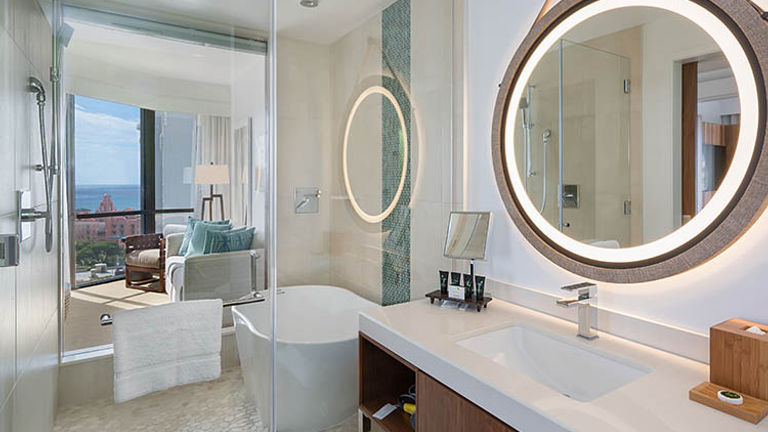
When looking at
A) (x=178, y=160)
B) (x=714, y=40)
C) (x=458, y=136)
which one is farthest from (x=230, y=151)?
(x=714, y=40)

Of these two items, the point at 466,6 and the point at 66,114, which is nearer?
the point at 66,114

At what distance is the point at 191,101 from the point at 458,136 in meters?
1.24

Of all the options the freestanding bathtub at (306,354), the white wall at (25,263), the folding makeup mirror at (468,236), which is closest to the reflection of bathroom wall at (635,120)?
the folding makeup mirror at (468,236)

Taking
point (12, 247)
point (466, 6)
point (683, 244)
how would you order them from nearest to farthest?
point (12, 247), point (683, 244), point (466, 6)

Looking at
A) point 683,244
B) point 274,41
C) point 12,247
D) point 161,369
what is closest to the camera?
point 12,247

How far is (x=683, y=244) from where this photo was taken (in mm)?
1260

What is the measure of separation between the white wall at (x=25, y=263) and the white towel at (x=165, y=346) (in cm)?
22

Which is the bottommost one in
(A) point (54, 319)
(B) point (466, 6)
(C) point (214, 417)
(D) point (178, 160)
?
(C) point (214, 417)

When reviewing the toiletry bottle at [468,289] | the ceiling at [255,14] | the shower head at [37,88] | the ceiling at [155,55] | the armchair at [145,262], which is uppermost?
the ceiling at [255,14]

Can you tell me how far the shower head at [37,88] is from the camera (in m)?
1.37

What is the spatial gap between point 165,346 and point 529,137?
171 centimetres

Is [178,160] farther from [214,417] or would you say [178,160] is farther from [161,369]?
[214,417]

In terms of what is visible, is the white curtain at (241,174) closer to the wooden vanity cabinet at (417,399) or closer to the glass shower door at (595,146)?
the wooden vanity cabinet at (417,399)

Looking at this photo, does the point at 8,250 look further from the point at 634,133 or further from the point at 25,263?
the point at 634,133
